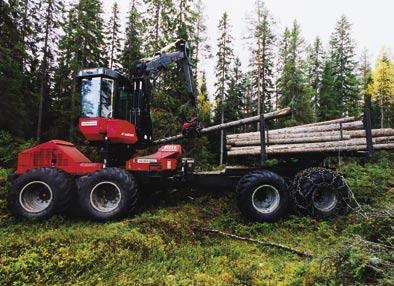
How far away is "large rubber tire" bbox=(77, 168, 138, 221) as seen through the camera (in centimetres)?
966

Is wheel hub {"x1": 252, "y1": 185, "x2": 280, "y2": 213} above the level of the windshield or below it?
below

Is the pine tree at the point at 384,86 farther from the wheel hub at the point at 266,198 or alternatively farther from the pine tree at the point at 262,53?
the wheel hub at the point at 266,198

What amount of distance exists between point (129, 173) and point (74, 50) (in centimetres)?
2086

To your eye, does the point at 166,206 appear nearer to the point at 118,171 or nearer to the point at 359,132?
the point at 118,171

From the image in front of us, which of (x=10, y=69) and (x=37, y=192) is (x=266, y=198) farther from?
(x=10, y=69)

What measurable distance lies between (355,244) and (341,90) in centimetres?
4163

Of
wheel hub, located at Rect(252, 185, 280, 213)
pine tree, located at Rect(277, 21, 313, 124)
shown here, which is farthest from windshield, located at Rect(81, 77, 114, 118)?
pine tree, located at Rect(277, 21, 313, 124)

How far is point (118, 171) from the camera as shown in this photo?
9.88 m

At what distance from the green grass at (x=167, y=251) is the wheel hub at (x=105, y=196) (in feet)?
1.87

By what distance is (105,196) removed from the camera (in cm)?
1015

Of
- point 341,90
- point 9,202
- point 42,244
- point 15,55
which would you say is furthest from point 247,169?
point 341,90

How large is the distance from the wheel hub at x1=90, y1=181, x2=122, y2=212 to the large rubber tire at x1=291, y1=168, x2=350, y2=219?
4.59m

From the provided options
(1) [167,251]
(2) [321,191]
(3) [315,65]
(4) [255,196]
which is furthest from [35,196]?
(3) [315,65]

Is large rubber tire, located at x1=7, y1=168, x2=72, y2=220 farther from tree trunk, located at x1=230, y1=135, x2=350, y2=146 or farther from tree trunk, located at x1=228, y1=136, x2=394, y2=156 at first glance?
tree trunk, located at x1=230, y1=135, x2=350, y2=146
